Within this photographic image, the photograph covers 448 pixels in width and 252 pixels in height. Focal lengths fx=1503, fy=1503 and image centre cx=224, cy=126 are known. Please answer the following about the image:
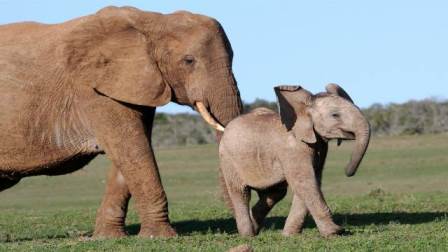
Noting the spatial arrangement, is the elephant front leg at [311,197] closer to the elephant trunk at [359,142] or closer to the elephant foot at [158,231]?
the elephant trunk at [359,142]

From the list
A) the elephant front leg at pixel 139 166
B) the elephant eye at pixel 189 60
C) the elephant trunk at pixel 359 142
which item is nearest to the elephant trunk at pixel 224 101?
the elephant eye at pixel 189 60

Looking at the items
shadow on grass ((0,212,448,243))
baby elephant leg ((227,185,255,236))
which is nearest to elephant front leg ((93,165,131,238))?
shadow on grass ((0,212,448,243))

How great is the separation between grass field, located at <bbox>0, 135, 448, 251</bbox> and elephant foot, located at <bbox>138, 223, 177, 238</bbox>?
25 centimetres

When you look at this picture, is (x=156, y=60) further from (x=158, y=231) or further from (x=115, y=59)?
(x=158, y=231)

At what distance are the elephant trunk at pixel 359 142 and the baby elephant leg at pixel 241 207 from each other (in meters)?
1.50

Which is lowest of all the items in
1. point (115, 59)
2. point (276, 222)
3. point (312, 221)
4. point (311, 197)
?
point (276, 222)

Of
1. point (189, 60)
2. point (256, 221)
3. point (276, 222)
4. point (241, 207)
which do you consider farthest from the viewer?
point (276, 222)

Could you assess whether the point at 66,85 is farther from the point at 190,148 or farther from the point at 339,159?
the point at 190,148

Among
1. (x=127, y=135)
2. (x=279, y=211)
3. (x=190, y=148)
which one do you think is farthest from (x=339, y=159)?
(x=127, y=135)

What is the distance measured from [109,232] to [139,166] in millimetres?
949

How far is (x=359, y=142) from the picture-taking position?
548 inches

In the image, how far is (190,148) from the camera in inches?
1645

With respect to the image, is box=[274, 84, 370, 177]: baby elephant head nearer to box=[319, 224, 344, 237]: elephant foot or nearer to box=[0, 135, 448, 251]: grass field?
box=[319, 224, 344, 237]: elephant foot

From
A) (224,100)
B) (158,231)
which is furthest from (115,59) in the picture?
(158,231)
